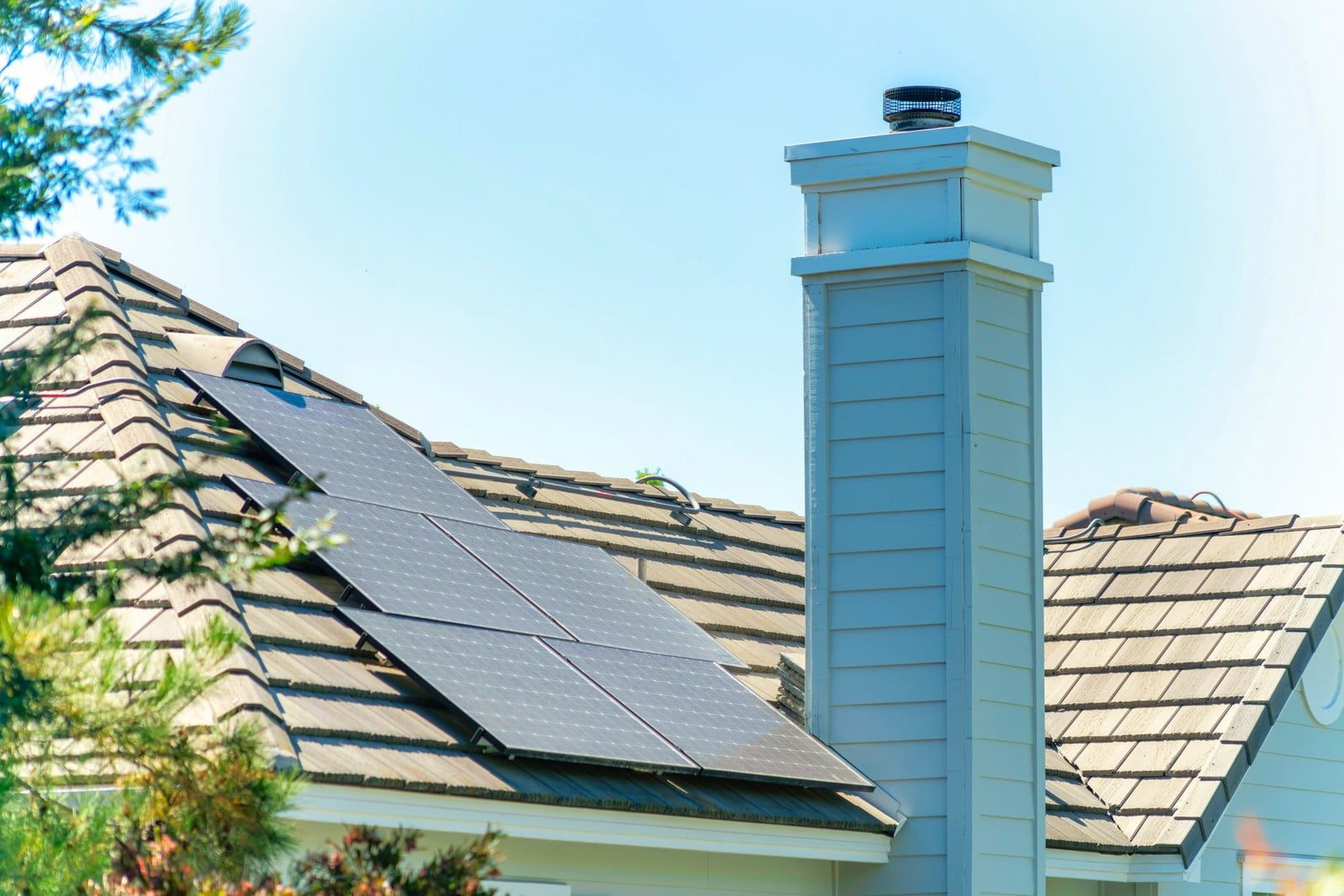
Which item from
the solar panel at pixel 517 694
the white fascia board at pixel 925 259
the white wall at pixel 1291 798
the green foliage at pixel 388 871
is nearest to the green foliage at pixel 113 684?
the green foliage at pixel 388 871

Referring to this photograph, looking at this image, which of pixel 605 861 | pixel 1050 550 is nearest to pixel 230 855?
pixel 605 861

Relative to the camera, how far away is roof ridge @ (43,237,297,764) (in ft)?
31.3

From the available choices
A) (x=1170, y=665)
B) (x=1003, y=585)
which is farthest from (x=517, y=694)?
(x=1170, y=665)

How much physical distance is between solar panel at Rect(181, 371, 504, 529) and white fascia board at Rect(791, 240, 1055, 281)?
282 cm

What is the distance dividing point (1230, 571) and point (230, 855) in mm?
10431

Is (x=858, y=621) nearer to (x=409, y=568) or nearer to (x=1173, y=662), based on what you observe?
(x=409, y=568)

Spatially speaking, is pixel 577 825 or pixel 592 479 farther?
pixel 592 479

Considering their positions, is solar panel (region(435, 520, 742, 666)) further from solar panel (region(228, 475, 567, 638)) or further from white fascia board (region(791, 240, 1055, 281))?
white fascia board (region(791, 240, 1055, 281))

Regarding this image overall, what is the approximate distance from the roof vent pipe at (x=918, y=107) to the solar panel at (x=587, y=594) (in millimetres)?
3741

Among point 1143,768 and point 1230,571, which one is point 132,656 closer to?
point 1143,768

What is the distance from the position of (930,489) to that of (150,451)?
505cm

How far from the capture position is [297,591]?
37.6 ft

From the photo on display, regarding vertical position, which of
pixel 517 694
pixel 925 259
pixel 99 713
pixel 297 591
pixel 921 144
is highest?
pixel 921 144

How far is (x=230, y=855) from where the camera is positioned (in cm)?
791
